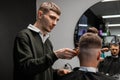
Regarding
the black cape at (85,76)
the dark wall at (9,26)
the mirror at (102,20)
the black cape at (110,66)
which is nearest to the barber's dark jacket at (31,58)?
the black cape at (85,76)

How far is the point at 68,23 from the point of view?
11.3ft

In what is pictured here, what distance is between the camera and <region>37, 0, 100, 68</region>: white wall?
3.41 metres

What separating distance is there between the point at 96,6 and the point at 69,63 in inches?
35.5

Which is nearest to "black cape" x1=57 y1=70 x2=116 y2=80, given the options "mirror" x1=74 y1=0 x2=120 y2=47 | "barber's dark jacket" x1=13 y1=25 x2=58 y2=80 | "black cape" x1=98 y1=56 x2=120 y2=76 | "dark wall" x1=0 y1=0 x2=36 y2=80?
"barber's dark jacket" x1=13 y1=25 x2=58 y2=80

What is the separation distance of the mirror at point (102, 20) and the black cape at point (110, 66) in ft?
1.24

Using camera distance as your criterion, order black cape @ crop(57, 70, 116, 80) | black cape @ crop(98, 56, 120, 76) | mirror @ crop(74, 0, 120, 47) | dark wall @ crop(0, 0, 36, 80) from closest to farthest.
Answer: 1. black cape @ crop(57, 70, 116, 80)
2. black cape @ crop(98, 56, 120, 76)
3. mirror @ crop(74, 0, 120, 47)
4. dark wall @ crop(0, 0, 36, 80)

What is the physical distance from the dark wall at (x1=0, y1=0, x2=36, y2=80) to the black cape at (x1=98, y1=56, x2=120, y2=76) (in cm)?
136

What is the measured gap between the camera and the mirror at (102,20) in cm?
309

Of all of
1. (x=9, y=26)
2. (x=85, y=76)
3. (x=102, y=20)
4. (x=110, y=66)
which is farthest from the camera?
(x=9, y=26)

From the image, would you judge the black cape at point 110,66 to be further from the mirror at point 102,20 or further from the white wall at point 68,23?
the white wall at point 68,23

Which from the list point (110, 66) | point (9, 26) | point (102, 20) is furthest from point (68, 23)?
point (110, 66)

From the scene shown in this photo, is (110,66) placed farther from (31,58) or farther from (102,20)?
(31,58)

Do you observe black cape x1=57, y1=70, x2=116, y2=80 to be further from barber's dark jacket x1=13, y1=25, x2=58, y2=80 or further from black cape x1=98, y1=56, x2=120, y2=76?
black cape x1=98, y1=56, x2=120, y2=76

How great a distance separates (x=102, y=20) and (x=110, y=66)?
0.73 meters
